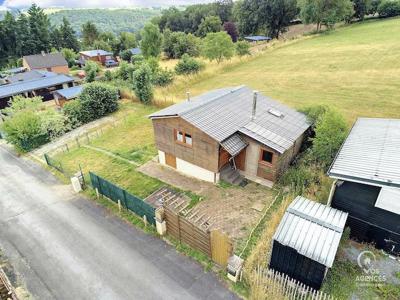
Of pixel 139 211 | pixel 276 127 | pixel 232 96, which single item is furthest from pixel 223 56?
pixel 139 211

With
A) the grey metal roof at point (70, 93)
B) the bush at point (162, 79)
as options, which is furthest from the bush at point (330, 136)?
the grey metal roof at point (70, 93)

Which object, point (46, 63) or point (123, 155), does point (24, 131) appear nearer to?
point (123, 155)

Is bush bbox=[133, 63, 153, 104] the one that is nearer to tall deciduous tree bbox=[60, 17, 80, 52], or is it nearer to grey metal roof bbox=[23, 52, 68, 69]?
grey metal roof bbox=[23, 52, 68, 69]

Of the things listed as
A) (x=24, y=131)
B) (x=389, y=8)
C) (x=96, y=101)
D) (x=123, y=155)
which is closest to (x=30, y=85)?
(x=96, y=101)

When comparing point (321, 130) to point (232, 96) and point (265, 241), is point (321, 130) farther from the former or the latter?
point (265, 241)

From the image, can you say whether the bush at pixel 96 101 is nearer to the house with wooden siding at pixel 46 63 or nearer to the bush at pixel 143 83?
the bush at pixel 143 83
